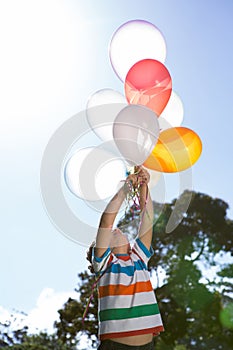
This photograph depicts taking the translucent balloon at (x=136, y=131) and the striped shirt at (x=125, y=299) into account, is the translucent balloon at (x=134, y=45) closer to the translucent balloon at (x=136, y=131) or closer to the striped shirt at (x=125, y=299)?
the translucent balloon at (x=136, y=131)

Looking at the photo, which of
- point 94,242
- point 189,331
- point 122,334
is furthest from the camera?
point 189,331

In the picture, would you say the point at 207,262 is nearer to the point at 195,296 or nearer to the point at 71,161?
the point at 195,296

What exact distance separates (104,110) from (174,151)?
301 mm

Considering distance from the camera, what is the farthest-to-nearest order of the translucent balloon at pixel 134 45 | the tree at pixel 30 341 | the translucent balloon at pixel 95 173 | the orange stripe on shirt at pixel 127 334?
the tree at pixel 30 341
the translucent balloon at pixel 134 45
the translucent balloon at pixel 95 173
the orange stripe on shirt at pixel 127 334

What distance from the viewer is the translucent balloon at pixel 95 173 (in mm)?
1802

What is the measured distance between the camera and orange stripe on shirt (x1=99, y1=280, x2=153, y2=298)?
5.41 feet

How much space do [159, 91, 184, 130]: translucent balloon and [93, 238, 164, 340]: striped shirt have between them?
53cm

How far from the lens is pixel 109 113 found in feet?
5.99

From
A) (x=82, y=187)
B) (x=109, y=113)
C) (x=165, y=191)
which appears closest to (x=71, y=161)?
(x=82, y=187)

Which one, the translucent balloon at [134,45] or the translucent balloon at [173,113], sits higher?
the translucent balloon at [134,45]

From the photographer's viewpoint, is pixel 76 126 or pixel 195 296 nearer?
pixel 76 126

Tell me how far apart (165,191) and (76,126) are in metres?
0.41

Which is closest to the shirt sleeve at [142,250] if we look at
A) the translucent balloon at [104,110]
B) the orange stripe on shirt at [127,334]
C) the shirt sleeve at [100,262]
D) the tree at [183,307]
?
the shirt sleeve at [100,262]

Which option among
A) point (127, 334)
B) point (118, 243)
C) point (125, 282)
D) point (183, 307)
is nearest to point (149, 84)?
point (118, 243)
